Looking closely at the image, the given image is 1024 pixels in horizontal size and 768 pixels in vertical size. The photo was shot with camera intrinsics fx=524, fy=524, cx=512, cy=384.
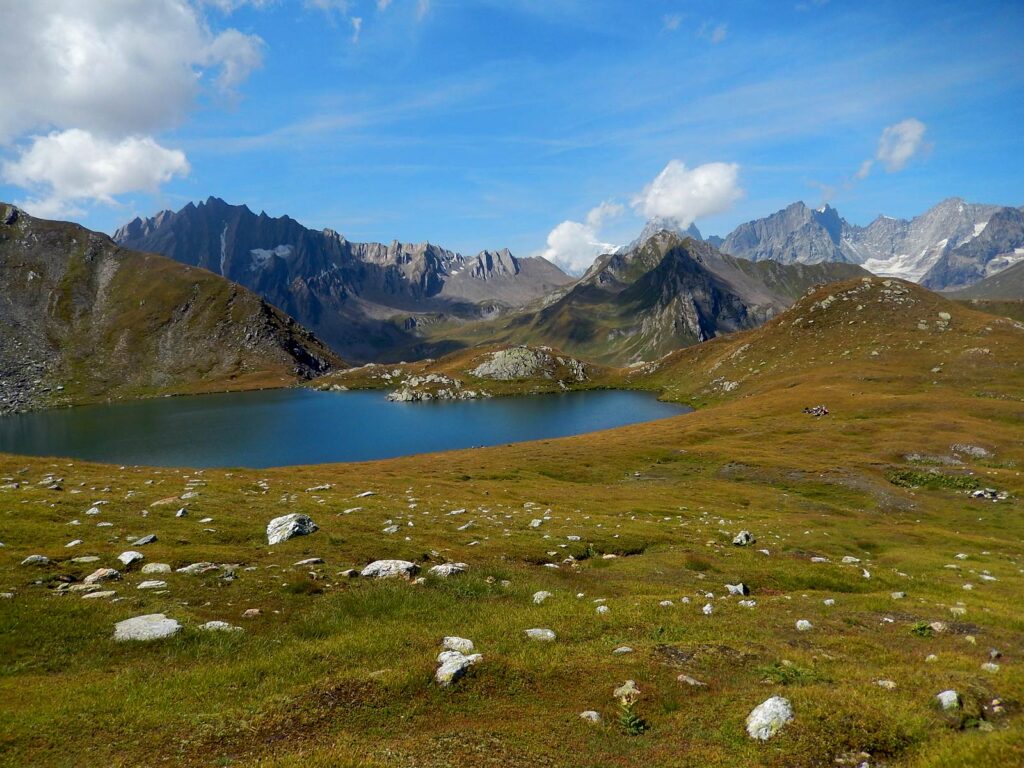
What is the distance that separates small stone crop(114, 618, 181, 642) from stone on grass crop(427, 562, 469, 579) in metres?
8.27

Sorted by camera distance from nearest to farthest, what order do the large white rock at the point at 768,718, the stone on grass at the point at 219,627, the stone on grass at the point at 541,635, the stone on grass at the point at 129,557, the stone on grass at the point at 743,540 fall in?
the large white rock at the point at 768,718, the stone on grass at the point at 219,627, the stone on grass at the point at 541,635, the stone on grass at the point at 129,557, the stone on grass at the point at 743,540

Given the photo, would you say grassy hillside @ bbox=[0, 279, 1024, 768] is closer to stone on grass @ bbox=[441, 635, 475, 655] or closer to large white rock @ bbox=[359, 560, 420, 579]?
stone on grass @ bbox=[441, 635, 475, 655]

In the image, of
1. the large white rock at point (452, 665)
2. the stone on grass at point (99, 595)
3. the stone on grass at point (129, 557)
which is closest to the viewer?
the large white rock at point (452, 665)

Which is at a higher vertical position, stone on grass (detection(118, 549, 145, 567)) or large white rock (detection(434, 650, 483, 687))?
stone on grass (detection(118, 549, 145, 567))

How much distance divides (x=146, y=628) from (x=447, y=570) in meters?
9.37

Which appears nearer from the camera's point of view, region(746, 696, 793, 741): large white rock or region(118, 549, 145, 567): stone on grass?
region(746, 696, 793, 741): large white rock

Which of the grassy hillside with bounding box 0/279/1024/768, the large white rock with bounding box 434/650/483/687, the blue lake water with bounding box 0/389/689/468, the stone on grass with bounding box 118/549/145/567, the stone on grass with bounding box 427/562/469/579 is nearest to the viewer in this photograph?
the grassy hillside with bounding box 0/279/1024/768

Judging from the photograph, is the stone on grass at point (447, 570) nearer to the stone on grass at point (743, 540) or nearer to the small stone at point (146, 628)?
the small stone at point (146, 628)

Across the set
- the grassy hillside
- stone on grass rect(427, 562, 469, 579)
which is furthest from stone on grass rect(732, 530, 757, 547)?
stone on grass rect(427, 562, 469, 579)

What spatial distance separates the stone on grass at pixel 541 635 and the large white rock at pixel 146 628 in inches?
353

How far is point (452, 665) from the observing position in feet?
38.5

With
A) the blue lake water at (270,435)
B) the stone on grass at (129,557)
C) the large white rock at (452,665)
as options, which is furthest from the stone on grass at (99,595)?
the blue lake water at (270,435)

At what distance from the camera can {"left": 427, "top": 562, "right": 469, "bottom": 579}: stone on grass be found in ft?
63.0

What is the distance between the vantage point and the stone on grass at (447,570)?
1919 centimetres
